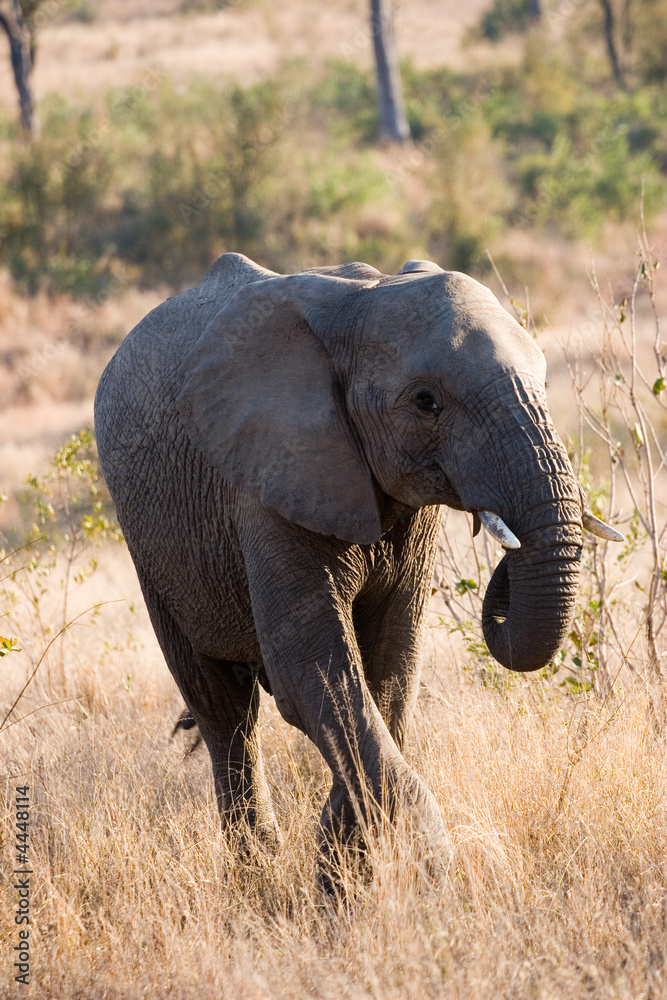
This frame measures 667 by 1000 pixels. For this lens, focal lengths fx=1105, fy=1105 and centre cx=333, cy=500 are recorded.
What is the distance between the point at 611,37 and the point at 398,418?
38218mm

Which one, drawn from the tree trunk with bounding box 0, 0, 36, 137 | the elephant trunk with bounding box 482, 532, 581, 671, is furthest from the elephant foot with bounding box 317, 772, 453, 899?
the tree trunk with bounding box 0, 0, 36, 137

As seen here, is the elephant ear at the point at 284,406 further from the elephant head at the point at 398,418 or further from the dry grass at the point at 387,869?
the dry grass at the point at 387,869

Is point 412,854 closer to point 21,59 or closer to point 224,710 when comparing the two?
point 224,710

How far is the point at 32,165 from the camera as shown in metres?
24.4

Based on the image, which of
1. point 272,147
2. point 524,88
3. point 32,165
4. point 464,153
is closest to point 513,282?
point 464,153

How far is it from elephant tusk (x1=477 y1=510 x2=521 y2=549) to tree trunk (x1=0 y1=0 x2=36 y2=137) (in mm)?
26327

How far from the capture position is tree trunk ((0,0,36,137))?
27.0 meters

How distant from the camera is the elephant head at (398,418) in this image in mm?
3125

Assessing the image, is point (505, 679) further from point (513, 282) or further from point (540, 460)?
point (513, 282)

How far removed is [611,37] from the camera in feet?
122

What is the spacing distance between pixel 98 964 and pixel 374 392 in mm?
2094

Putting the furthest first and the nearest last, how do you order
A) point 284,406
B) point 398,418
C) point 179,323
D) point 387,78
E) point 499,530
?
point 387,78 < point 179,323 < point 284,406 < point 398,418 < point 499,530

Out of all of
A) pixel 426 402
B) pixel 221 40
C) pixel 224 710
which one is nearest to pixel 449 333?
pixel 426 402

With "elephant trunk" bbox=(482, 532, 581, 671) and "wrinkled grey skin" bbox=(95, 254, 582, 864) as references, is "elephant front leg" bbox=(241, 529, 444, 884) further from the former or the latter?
"elephant trunk" bbox=(482, 532, 581, 671)
